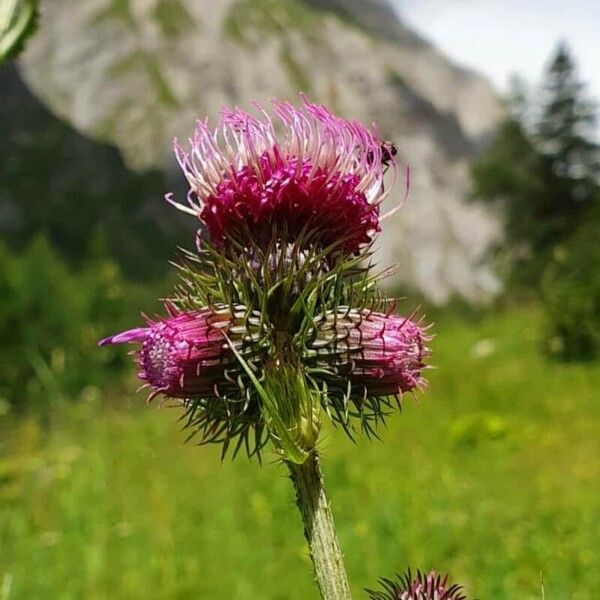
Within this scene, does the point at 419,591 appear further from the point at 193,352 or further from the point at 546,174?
the point at 546,174

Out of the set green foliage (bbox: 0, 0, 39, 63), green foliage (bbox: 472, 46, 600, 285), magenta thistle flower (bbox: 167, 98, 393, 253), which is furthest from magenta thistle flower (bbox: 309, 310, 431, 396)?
green foliage (bbox: 472, 46, 600, 285)

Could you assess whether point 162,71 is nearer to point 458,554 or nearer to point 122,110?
point 122,110

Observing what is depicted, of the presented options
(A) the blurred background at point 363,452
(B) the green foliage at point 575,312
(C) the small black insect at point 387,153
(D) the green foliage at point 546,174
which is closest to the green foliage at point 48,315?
(A) the blurred background at point 363,452

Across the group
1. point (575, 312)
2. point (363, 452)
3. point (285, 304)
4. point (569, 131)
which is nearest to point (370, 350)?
point (285, 304)

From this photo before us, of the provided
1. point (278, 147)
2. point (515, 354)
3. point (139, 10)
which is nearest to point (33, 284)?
point (515, 354)

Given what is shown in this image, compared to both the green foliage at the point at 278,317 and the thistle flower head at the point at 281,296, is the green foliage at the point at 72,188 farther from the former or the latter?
the green foliage at the point at 278,317

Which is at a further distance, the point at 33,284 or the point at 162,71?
the point at 162,71
